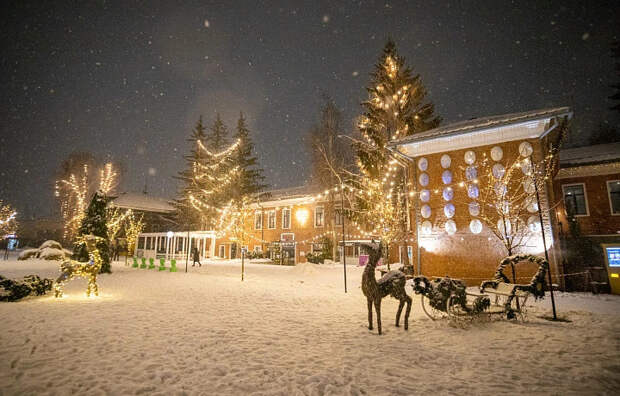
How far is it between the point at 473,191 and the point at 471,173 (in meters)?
0.76

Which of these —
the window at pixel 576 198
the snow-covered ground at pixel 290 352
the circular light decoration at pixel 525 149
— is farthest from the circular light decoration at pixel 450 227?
the window at pixel 576 198

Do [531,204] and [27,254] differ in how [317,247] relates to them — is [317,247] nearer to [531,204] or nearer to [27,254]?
[531,204]

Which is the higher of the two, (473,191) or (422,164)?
(422,164)

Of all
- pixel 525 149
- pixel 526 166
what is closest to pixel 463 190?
pixel 526 166

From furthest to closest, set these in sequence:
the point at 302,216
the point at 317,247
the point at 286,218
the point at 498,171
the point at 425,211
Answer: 1. the point at 286,218
2. the point at 302,216
3. the point at 317,247
4. the point at 425,211
5. the point at 498,171

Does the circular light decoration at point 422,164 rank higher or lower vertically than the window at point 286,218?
higher

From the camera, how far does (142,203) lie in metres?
39.0

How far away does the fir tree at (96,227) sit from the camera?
599 inches

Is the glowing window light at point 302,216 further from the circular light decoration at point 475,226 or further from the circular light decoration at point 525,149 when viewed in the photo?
the circular light decoration at point 525,149

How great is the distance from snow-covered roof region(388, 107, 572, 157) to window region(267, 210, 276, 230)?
19334 millimetres

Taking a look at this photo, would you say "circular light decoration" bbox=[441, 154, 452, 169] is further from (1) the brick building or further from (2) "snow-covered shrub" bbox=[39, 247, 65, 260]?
(2) "snow-covered shrub" bbox=[39, 247, 65, 260]

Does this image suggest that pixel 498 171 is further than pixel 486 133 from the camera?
No

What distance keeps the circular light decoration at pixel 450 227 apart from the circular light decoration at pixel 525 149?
3.58 meters

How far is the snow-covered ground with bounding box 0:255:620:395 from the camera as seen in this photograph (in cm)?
328
